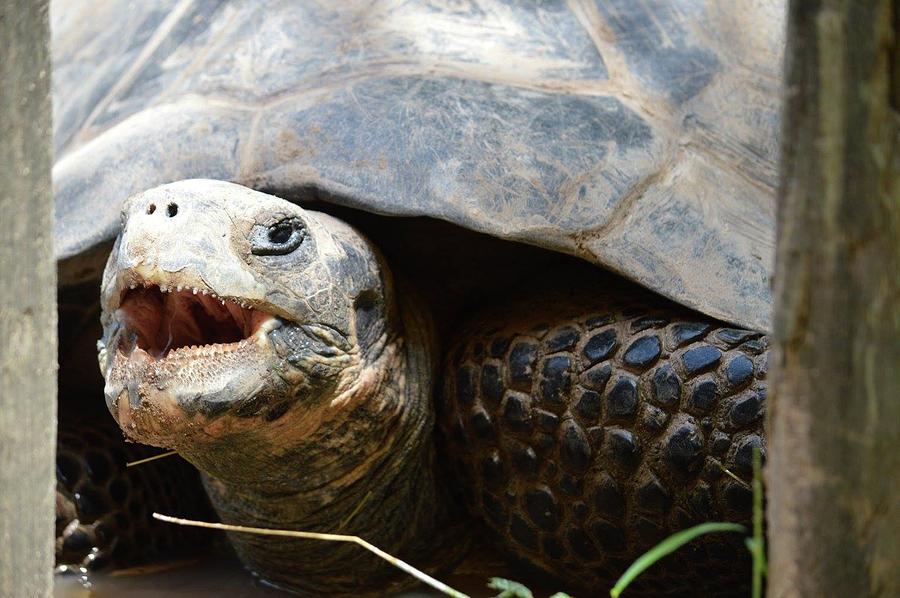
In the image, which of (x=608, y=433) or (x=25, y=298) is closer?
(x=25, y=298)

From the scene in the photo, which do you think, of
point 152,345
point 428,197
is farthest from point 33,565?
point 428,197

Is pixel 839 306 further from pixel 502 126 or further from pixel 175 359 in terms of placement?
pixel 502 126

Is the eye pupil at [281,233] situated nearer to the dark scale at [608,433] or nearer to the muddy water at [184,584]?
the dark scale at [608,433]

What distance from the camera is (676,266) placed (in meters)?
2.50

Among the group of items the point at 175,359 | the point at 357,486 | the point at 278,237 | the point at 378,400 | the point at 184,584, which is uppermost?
the point at 278,237

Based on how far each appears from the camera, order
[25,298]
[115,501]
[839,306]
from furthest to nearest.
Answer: [115,501] → [25,298] → [839,306]

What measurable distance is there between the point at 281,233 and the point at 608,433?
0.82 m

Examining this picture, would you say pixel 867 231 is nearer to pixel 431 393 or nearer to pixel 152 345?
pixel 152 345

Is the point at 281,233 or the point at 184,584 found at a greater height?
the point at 281,233

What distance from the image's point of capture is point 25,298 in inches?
57.4

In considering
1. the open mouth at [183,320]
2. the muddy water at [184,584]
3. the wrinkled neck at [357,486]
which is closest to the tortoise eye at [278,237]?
the open mouth at [183,320]

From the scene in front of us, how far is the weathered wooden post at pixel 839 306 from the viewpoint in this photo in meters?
1.20

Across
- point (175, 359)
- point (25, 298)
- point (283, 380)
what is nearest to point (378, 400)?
point (283, 380)

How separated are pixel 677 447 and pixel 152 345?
3.60ft
